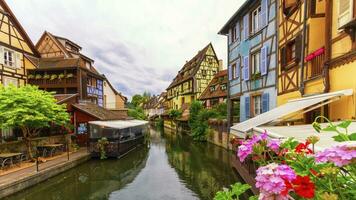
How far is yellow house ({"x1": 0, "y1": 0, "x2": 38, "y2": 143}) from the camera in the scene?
16234 millimetres

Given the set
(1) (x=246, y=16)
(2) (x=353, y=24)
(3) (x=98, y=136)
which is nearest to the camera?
(2) (x=353, y=24)

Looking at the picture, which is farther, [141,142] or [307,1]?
[141,142]

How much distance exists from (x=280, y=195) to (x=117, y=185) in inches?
417

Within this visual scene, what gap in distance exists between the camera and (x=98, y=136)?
1736cm

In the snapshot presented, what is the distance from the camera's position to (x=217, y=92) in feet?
89.5

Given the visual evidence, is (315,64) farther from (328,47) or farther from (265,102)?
(265,102)

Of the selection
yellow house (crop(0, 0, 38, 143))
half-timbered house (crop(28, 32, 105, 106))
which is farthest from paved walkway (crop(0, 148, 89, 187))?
half-timbered house (crop(28, 32, 105, 106))

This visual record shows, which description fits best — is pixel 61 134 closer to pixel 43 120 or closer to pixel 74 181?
pixel 43 120

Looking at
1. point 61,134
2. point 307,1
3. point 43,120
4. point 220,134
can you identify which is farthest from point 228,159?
point 61,134

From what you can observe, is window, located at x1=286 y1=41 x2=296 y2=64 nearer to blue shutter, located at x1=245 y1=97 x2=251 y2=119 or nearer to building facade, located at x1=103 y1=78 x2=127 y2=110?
blue shutter, located at x1=245 y1=97 x2=251 y2=119

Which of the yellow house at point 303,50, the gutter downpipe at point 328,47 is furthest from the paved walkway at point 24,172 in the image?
the gutter downpipe at point 328,47

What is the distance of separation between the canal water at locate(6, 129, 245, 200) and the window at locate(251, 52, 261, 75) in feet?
20.0

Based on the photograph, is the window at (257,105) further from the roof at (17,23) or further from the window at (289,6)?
the roof at (17,23)

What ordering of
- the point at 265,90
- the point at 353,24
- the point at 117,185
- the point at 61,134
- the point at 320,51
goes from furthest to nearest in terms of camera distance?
the point at 61,134 → the point at 265,90 → the point at 117,185 → the point at 320,51 → the point at 353,24
